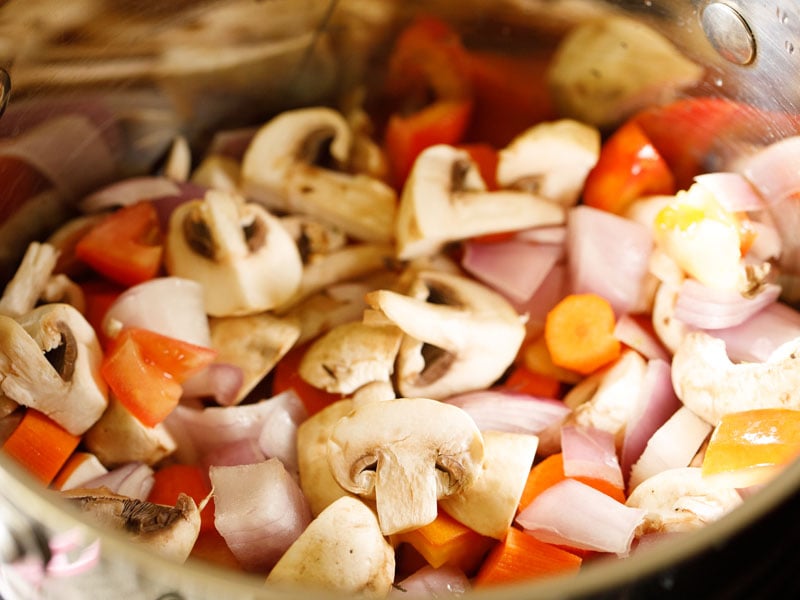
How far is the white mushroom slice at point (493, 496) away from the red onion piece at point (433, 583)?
0.20ft

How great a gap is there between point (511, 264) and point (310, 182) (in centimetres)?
37

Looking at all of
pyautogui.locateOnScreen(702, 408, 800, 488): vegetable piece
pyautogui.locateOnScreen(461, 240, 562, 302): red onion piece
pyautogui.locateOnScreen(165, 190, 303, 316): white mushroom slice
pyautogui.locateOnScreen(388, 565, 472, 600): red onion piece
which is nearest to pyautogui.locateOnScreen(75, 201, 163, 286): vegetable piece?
pyautogui.locateOnScreen(165, 190, 303, 316): white mushroom slice

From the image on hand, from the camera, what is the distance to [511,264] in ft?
4.42

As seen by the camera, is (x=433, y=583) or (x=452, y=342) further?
(x=452, y=342)

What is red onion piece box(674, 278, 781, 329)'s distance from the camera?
1195mm

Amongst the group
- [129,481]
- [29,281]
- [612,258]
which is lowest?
[129,481]

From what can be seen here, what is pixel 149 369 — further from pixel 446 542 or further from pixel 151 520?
pixel 446 542

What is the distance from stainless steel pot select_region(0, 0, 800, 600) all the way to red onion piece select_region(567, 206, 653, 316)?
25 centimetres

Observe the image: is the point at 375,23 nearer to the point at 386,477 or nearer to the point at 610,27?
the point at 610,27

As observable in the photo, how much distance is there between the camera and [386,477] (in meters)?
1.00

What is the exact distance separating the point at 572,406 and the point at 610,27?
2.13ft

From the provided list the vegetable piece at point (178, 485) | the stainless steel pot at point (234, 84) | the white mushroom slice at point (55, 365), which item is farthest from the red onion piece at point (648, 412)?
the white mushroom slice at point (55, 365)

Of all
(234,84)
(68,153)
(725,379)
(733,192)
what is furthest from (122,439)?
(733,192)

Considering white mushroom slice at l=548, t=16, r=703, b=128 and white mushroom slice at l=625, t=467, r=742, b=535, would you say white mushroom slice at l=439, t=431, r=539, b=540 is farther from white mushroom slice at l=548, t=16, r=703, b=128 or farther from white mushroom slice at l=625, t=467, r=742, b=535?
white mushroom slice at l=548, t=16, r=703, b=128
